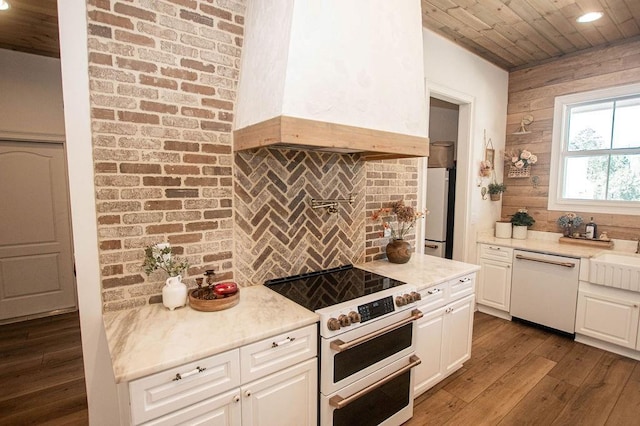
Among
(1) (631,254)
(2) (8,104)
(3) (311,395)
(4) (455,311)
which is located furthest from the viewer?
(2) (8,104)

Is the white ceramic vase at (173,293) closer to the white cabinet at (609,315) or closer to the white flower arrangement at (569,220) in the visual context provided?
the white cabinet at (609,315)

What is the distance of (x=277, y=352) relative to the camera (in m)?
1.49

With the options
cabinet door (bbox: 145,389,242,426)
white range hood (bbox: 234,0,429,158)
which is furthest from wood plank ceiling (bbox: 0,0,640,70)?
cabinet door (bbox: 145,389,242,426)

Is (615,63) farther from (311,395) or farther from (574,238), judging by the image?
(311,395)

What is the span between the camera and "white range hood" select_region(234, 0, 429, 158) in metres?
1.51

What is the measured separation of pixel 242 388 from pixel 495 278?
327cm

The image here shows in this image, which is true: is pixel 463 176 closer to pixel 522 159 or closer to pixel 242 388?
pixel 522 159

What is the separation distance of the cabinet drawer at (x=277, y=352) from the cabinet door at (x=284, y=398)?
4 centimetres

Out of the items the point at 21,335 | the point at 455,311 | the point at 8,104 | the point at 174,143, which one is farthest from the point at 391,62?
the point at 21,335

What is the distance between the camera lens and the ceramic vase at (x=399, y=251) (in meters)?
2.61

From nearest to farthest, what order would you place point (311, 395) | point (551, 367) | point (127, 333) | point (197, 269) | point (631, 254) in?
1. point (127, 333)
2. point (311, 395)
3. point (197, 269)
4. point (551, 367)
5. point (631, 254)

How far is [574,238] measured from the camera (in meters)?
3.46

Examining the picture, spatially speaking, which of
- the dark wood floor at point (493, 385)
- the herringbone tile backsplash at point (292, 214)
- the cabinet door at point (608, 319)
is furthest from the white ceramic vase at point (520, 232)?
the herringbone tile backsplash at point (292, 214)

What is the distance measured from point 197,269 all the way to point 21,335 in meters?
2.91
